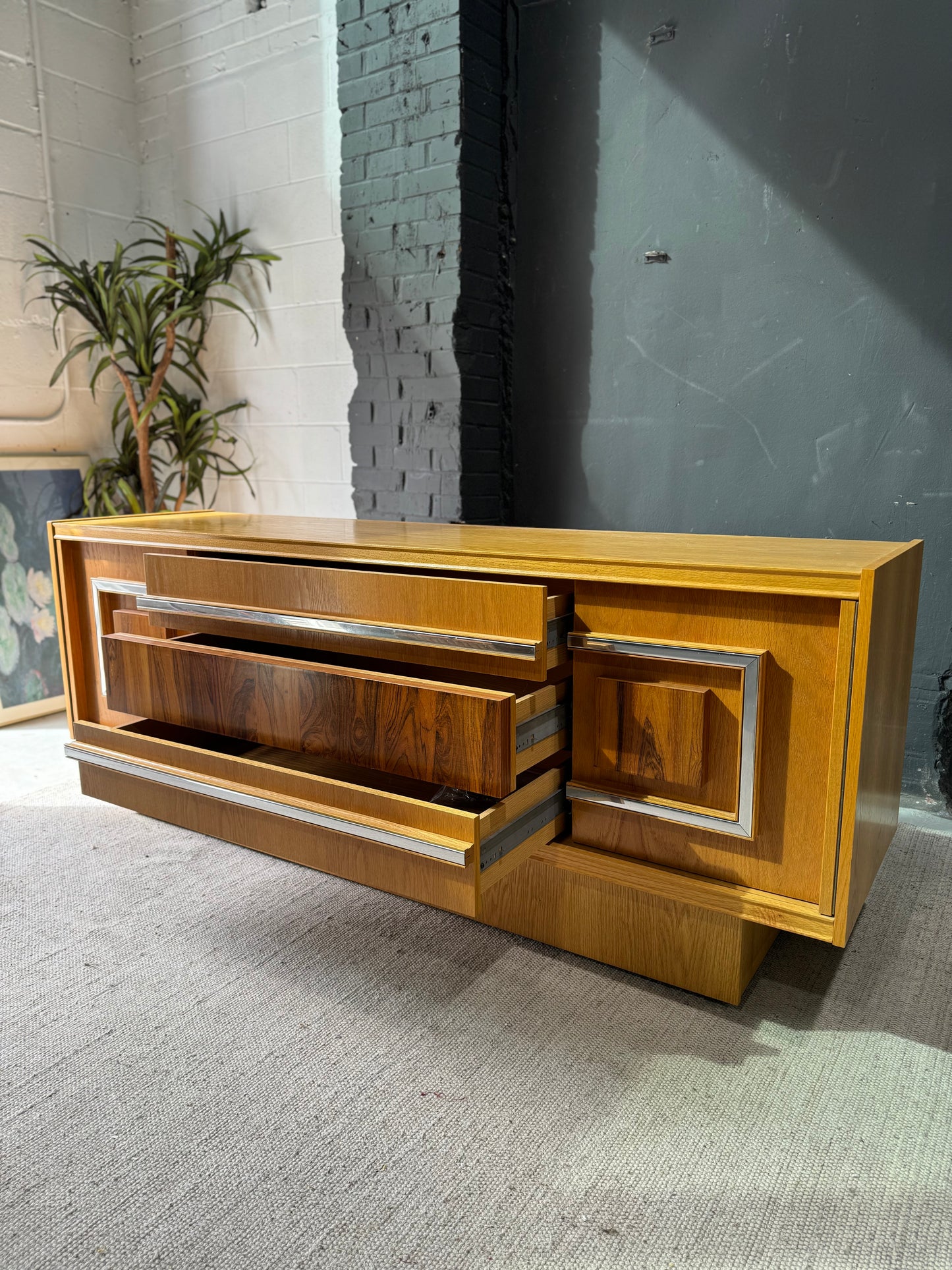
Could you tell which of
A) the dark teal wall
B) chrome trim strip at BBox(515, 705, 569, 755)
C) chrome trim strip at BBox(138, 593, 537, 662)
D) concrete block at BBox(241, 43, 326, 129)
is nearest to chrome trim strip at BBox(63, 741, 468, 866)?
chrome trim strip at BBox(515, 705, 569, 755)

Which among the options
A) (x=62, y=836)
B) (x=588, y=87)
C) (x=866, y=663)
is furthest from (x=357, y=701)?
(x=588, y=87)

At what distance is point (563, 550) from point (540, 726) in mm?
283

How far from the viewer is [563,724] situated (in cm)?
137

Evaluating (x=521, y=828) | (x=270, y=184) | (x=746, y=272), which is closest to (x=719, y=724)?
(x=521, y=828)

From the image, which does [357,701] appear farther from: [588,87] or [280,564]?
[588,87]

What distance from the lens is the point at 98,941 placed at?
1603mm

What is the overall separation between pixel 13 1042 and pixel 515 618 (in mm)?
1013

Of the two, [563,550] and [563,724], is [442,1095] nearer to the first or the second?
[563,724]

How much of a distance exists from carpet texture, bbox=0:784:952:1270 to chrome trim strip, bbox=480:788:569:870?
0.31m

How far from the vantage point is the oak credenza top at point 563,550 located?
3.79 feet

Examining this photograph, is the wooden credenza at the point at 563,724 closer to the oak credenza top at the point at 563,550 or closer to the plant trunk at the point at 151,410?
the oak credenza top at the point at 563,550

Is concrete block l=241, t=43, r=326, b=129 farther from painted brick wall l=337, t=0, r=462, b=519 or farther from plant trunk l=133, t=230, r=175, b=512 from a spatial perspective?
plant trunk l=133, t=230, r=175, b=512

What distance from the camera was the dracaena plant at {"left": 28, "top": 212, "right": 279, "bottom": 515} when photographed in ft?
9.41

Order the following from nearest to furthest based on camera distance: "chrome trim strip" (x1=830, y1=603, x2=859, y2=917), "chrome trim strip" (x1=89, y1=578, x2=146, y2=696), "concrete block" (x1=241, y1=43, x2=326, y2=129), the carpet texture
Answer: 1. the carpet texture
2. "chrome trim strip" (x1=830, y1=603, x2=859, y2=917)
3. "chrome trim strip" (x1=89, y1=578, x2=146, y2=696)
4. "concrete block" (x1=241, y1=43, x2=326, y2=129)
